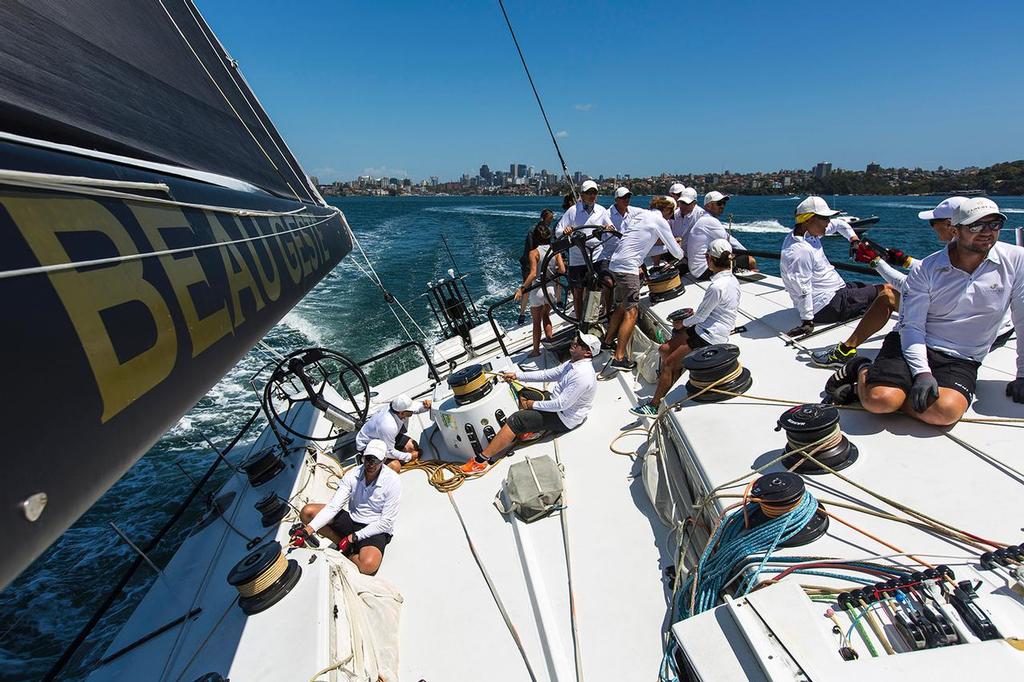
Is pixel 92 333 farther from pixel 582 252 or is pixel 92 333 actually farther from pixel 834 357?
pixel 582 252

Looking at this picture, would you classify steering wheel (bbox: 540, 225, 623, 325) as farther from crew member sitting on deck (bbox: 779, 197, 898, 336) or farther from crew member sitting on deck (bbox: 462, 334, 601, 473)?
crew member sitting on deck (bbox: 779, 197, 898, 336)

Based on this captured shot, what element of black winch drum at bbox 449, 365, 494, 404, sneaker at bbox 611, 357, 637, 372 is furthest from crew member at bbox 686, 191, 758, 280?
black winch drum at bbox 449, 365, 494, 404

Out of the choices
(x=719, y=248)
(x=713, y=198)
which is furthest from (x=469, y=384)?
(x=713, y=198)

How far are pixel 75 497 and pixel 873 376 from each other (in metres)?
2.93

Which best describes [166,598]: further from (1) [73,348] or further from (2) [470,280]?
(2) [470,280]

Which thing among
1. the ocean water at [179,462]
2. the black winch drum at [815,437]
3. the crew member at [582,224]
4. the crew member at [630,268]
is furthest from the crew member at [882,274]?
the ocean water at [179,462]

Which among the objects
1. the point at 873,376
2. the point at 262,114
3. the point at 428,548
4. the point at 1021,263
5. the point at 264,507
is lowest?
the point at 428,548

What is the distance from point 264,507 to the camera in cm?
325

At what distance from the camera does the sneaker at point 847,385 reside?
2.56m

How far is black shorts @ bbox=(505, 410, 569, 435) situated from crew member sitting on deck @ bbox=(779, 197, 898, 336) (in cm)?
195

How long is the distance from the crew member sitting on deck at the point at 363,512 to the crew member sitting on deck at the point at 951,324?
113 inches

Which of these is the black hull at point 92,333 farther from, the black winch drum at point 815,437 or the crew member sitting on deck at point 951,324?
the crew member sitting on deck at point 951,324

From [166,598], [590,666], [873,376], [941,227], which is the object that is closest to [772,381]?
[873,376]

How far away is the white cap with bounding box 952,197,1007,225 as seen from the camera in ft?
6.81
